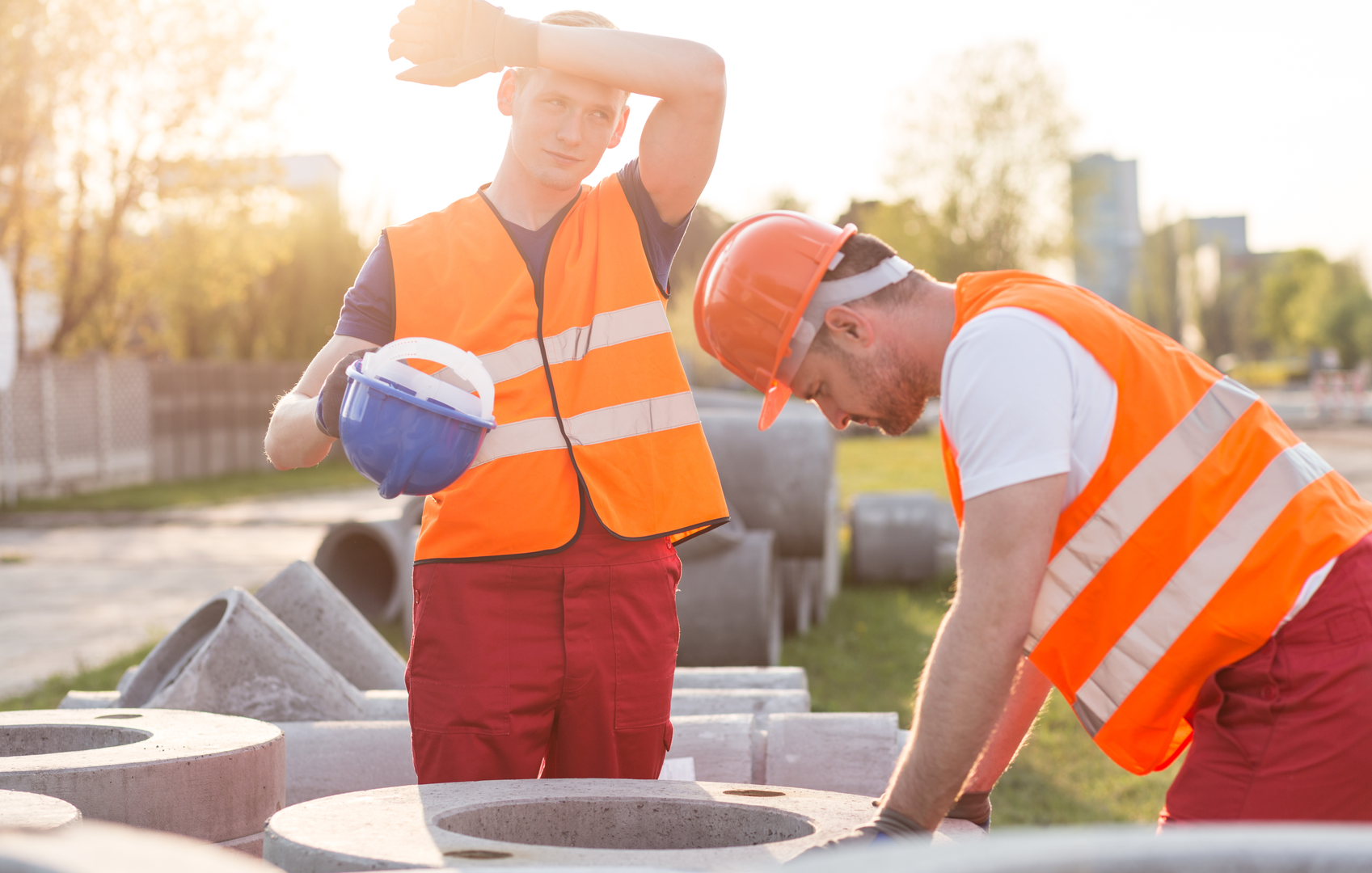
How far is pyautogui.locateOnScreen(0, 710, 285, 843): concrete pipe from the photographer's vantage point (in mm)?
2654

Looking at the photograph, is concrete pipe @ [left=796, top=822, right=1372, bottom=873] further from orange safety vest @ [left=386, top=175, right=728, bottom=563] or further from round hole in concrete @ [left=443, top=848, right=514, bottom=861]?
orange safety vest @ [left=386, top=175, right=728, bottom=563]

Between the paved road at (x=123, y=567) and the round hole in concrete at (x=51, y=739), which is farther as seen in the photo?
the paved road at (x=123, y=567)

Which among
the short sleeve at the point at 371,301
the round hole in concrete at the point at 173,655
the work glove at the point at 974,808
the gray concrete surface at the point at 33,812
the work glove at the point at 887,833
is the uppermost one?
the short sleeve at the point at 371,301

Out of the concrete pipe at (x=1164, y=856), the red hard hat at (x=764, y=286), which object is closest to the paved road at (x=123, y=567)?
the red hard hat at (x=764, y=286)

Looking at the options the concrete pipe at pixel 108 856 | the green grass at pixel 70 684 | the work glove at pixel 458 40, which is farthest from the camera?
the green grass at pixel 70 684

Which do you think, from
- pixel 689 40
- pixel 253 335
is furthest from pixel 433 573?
pixel 253 335

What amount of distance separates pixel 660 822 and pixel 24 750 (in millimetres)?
1846

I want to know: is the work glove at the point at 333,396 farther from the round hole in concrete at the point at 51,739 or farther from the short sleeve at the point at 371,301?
the round hole in concrete at the point at 51,739

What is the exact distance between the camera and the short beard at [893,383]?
216 centimetres

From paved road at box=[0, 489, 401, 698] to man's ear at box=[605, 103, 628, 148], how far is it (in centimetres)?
568

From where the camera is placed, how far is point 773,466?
25.3ft

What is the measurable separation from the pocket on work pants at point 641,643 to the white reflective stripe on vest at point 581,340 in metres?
0.48

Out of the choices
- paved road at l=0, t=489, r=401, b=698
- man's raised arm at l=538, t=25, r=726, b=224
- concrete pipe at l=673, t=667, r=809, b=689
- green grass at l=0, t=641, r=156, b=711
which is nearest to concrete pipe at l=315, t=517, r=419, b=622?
paved road at l=0, t=489, r=401, b=698

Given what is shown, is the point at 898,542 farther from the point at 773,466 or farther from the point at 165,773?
the point at 165,773
